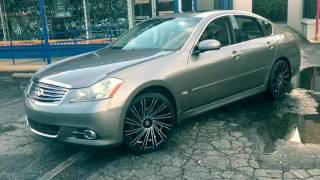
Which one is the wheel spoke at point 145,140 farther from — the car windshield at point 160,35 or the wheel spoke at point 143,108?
the car windshield at point 160,35

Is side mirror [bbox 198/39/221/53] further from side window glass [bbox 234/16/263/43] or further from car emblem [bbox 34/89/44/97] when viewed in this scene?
car emblem [bbox 34/89/44/97]

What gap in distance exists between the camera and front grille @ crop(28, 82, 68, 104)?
13.7 feet

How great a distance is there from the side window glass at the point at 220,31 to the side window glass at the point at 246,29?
6.8 inches

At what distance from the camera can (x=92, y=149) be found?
466 cm

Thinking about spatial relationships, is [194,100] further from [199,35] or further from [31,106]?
[31,106]

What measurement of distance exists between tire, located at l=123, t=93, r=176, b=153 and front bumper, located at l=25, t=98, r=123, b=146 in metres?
0.17

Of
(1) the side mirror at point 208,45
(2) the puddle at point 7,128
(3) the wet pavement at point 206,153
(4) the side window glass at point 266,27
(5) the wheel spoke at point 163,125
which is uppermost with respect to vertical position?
(4) the side window glass at point 266,27

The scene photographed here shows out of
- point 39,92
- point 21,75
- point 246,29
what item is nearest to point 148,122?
point 39,92

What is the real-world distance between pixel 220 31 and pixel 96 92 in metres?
2.20

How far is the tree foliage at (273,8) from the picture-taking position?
1952 cm

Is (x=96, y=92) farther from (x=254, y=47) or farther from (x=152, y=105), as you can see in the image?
(x=254, y=47)

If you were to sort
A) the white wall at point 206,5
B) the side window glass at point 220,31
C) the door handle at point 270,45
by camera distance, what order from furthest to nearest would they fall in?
1. the white wall at point 206,5
2. the door handle at point 270,45
3. the side window glass at point 220,31

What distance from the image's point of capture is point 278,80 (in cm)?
634

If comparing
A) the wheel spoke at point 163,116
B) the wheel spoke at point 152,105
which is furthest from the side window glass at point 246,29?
the wheel spoke at point 152,105
